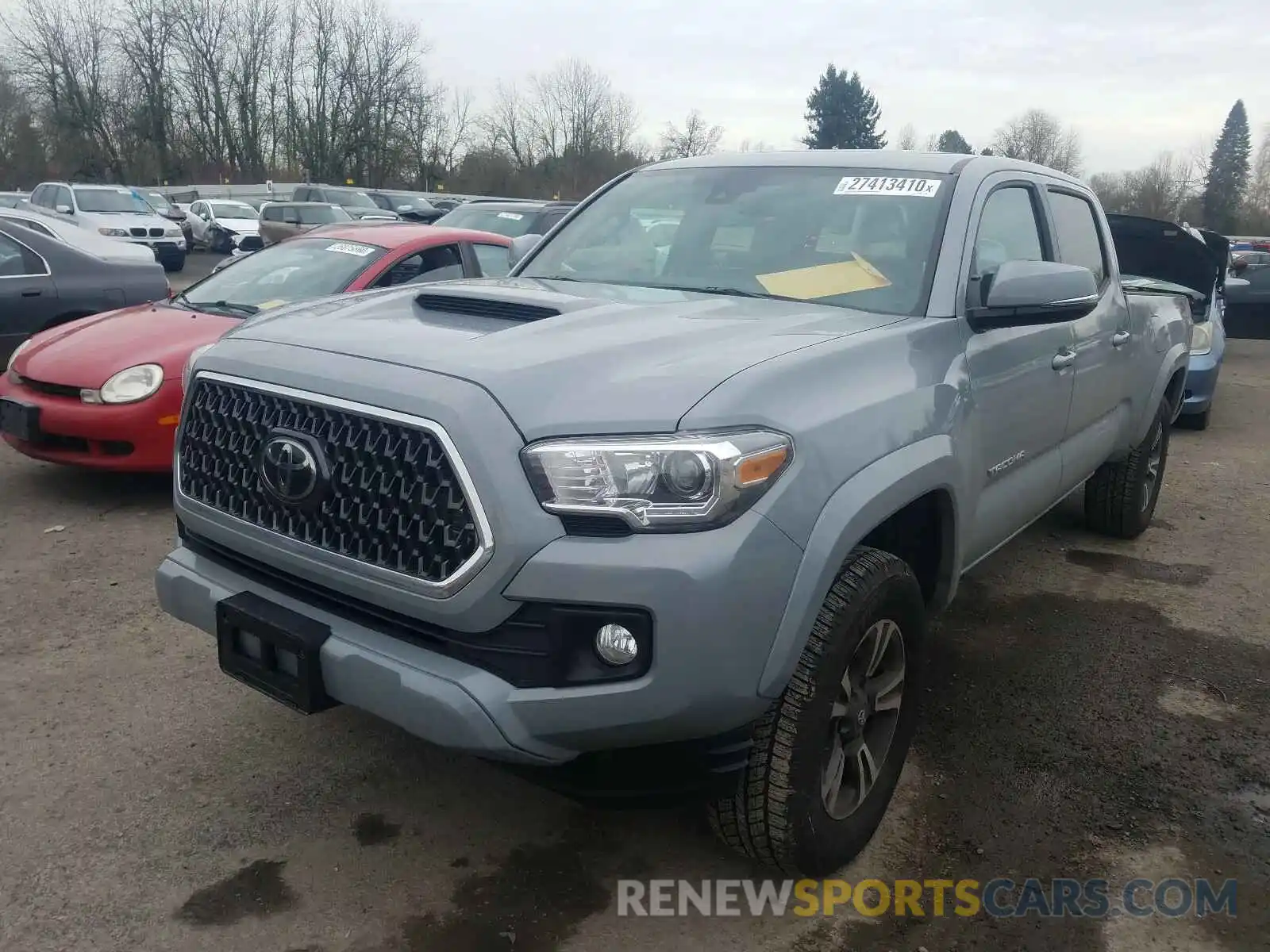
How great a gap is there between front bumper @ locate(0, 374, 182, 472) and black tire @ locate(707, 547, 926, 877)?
4.07 metres

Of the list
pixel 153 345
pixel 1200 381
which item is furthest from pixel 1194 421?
pixel 153 345

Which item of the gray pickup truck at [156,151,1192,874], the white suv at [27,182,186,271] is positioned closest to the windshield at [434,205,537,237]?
the gray pickup truck at [156,151,1192,874]

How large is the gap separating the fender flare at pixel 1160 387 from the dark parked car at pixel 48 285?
670cm

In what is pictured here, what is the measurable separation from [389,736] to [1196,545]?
4626 millimetres

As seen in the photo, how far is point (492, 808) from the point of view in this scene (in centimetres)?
298

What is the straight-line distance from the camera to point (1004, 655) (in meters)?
4.19

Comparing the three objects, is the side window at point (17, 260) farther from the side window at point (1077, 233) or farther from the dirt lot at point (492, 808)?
the side window at point (1077, 233)

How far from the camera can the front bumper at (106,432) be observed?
17.4ft

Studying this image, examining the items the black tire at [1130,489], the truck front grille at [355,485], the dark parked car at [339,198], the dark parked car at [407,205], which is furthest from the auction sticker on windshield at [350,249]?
the dark parked car at [339,198]

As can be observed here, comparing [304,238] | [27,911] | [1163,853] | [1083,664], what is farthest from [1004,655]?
[304,238]

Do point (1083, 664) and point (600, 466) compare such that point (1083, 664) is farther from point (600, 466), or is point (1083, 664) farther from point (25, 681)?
point (25, 681)

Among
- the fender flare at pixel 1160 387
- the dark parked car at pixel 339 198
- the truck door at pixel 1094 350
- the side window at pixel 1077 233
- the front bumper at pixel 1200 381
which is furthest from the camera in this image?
the dark parked car at pixel 339 198

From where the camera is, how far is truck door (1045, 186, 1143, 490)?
13.2ft

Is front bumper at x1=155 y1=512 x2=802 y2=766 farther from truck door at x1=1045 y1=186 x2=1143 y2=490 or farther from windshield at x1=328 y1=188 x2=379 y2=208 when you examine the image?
windshield at x1=328 y1=188 x2=379 y2=208
